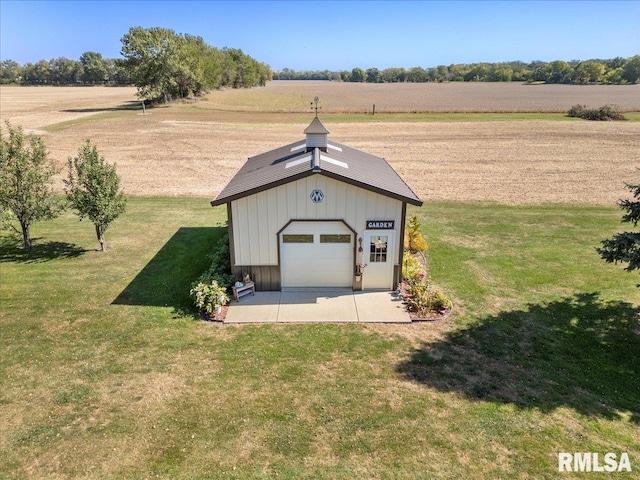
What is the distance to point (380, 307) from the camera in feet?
42.0

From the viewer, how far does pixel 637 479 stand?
6.99 meters

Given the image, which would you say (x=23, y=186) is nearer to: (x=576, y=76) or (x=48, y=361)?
(x=48, y=361)

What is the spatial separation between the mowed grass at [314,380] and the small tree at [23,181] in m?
1.92

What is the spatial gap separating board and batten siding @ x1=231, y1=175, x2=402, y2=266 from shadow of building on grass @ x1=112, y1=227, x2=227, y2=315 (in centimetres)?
271

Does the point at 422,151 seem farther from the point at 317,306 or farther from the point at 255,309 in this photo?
the point at 255,309

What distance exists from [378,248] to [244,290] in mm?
4526

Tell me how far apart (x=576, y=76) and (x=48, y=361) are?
172 meters

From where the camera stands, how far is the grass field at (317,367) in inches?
297

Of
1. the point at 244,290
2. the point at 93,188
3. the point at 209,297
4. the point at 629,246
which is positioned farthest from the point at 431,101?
the point at 209,297

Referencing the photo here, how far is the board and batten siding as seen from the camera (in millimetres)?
12641

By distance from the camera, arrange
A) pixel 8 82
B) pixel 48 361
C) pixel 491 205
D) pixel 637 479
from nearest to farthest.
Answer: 1. pixel 637 479
2. pixel 48 361
3. pixel 491 205
4. pixel 8 82

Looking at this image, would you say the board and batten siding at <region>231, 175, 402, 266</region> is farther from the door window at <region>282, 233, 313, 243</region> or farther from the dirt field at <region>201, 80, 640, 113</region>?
the dirt field at <region>201, 80, 640, 113</region>

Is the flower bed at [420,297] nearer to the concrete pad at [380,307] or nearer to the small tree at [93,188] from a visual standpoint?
the concrete pad at [380,307]

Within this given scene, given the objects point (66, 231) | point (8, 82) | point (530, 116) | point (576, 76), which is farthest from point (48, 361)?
point (8, 82)
